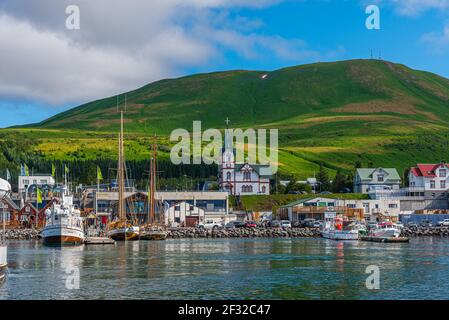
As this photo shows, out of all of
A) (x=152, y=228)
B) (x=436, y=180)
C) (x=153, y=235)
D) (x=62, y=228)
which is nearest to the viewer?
(x=62, y=228)

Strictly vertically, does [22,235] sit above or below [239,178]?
below

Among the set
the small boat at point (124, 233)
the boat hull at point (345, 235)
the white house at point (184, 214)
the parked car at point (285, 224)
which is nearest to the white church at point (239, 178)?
the white house at point (184, 214)

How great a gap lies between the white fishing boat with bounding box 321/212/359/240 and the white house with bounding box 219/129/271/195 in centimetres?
4249

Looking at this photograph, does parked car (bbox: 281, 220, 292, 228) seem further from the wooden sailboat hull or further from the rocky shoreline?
the wooden sailboat hull

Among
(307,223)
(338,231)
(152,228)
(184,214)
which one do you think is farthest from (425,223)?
(152,228)

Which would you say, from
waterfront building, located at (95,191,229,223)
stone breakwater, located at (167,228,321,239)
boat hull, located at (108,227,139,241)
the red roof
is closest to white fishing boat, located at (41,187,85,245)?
boat hull, located at (108,227,139,241)

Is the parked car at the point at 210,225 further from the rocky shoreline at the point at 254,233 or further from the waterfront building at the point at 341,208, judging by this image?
the waterfront building at the point at 341,208

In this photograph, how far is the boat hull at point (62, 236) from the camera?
299 ft

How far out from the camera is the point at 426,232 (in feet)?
405

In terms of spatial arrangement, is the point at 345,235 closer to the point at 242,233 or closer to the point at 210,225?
the point at 242,233

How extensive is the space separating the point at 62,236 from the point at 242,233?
3735 cm
